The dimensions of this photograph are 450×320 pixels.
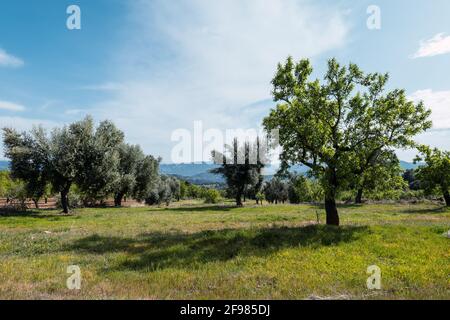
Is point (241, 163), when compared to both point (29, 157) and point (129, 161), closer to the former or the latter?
point (129, 161)

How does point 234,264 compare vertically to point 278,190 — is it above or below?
above

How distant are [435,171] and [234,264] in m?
52.8

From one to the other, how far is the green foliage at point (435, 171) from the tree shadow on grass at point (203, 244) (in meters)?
40.5

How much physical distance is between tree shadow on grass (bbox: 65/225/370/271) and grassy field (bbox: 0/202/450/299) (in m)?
0.06

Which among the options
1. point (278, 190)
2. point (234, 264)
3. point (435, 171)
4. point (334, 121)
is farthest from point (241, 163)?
point (278, 190)

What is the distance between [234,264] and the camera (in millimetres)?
15922

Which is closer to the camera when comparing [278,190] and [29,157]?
[29,157]

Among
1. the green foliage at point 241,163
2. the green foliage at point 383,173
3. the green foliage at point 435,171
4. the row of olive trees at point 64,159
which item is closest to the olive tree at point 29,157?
the row of olive trees at point 64,159

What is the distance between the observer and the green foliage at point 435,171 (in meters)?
54.5


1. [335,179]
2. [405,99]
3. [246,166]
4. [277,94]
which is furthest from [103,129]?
[405,99]

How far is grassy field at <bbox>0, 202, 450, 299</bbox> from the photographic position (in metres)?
11.6

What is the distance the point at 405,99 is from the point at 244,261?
739 inches

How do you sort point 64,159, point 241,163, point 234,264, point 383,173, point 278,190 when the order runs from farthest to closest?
1. point 278,190
2. point 241,163
3. point 64,159
4. point 383,173
5. point 234,264
